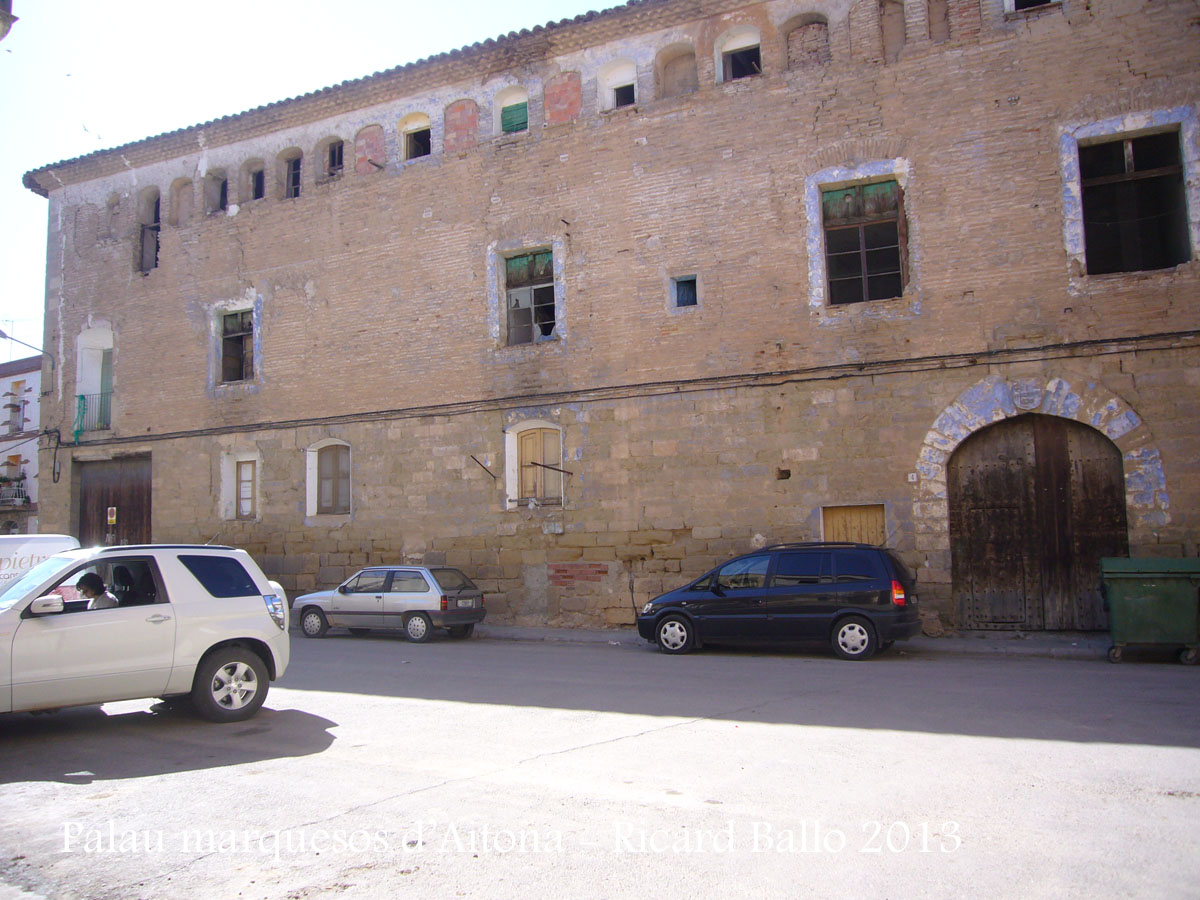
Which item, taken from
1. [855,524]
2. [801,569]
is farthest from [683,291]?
[801,569]

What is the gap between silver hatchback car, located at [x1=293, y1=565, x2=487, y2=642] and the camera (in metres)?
15.2

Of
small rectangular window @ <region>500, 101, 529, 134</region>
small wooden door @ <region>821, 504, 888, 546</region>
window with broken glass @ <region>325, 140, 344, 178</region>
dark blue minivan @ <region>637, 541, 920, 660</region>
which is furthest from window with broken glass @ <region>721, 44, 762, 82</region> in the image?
dark blue minivan @ <region>637, 541, 920, 660</region>

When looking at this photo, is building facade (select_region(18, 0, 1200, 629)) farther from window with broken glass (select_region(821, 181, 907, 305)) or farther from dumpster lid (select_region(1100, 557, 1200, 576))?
dumpster lid (select_region(1100, 557, 1200, 576))

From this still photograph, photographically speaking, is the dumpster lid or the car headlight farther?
the dumpster lid

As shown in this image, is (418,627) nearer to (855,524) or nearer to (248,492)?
(855,524)

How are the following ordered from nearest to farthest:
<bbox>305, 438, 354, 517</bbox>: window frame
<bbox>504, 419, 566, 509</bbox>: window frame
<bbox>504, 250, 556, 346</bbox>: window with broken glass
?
<bbox>504, 419, 566, 509</bbox>: window frame, <bbox>504, 250, 556, 346</bbox>: window with broken glass, <bbox>305, 438, 354, 517</bbox>: window frame

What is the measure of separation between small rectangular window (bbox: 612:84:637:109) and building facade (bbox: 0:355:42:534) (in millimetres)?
29642

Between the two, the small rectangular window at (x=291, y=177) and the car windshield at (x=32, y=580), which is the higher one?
the small rectangular window at (x=291, y=177)

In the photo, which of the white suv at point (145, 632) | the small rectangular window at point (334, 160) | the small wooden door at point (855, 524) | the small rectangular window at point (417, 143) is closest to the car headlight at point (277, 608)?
the white suv at point (145, 632)

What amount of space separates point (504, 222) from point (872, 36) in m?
7.47

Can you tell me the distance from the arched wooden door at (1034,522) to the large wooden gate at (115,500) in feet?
59.3

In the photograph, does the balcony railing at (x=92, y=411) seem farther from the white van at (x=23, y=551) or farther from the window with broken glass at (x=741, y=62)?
the window with broken glass at (x=741, y=62)

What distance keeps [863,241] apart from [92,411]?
18907 millimetres

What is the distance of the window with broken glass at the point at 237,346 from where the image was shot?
21.1 m
